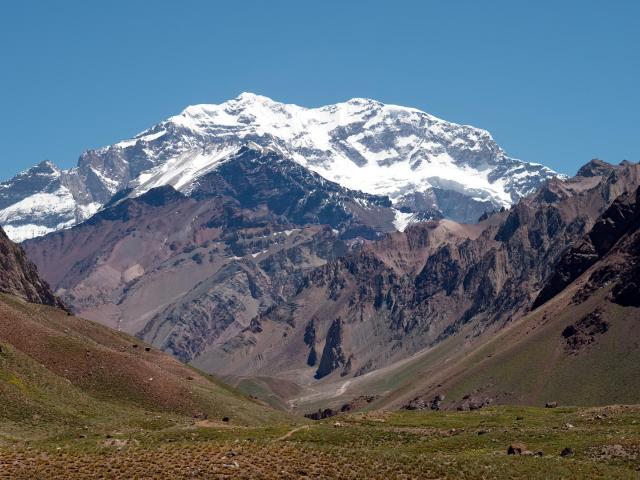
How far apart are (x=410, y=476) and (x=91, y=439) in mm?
35356

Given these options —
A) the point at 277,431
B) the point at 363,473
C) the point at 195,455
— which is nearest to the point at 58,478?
the point at 195,455

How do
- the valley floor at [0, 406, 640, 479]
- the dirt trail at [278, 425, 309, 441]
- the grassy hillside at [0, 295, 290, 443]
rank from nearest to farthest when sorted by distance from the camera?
the valley floor at [0, 406, 640, 479] → the dirt trail at [278, 425, 309, 441] → the grassy hillside at [0, 295, 290, 443]

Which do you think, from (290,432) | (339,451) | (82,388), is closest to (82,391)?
(82,388)

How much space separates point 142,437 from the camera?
10275cm

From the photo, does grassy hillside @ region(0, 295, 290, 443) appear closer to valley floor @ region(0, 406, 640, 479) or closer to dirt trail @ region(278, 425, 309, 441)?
valley floor @ region(0, 406, 640, 479)

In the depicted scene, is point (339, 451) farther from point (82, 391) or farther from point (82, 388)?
point (82, 388)

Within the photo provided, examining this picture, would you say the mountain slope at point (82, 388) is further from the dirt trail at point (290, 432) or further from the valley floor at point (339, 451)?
the dirt trail at point (290, 432)

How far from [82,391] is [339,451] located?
208 ft

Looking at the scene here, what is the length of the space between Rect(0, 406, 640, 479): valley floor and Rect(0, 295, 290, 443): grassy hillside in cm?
695

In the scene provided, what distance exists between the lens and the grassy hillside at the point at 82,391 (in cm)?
11675

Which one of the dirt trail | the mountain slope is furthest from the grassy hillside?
the dirt trail

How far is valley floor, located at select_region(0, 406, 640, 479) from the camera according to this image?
259 ft

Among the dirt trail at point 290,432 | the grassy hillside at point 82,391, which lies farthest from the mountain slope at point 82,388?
the dirt trail at point 290,432

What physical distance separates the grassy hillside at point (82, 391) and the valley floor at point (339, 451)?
6949mm
